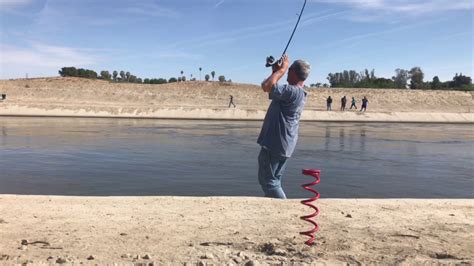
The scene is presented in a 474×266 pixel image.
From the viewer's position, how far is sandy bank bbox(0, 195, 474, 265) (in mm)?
4273

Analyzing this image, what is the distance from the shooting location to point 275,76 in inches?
200

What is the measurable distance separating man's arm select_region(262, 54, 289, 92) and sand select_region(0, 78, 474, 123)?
123 ft

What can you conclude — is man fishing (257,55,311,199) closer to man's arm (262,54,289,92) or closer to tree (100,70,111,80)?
man's arm (262,54,289,92)

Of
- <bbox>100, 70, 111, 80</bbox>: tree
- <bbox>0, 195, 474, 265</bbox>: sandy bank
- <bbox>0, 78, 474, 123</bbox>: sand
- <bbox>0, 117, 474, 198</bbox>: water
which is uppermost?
<bbox>100, 70, 111, 80</bbox>: tree

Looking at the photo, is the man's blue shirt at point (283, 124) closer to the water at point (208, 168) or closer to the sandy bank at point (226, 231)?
the sandy bank at point (226, 231)

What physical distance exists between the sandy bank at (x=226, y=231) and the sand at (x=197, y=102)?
36429 millimetres

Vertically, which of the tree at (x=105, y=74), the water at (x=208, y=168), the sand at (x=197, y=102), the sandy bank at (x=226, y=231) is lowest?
the water at (x=208, y=168)

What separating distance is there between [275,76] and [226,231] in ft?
5.36

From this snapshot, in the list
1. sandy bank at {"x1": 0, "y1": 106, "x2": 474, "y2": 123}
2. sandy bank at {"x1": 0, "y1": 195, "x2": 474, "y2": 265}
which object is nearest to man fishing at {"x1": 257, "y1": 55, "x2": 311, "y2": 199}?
sandy bank at {"x1": 0, "y1": 195, "x2": 474, "y2": 265}

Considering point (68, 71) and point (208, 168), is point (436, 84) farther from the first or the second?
point (208, 168)

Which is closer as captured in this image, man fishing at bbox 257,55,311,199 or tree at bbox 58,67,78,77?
man fishing at bbox 257,55,311,199

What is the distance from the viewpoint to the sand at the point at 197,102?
1727 inches

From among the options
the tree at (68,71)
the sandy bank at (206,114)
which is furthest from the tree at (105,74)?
the sandy bank at (206,114)

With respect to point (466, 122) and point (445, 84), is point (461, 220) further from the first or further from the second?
point (445, 84)
